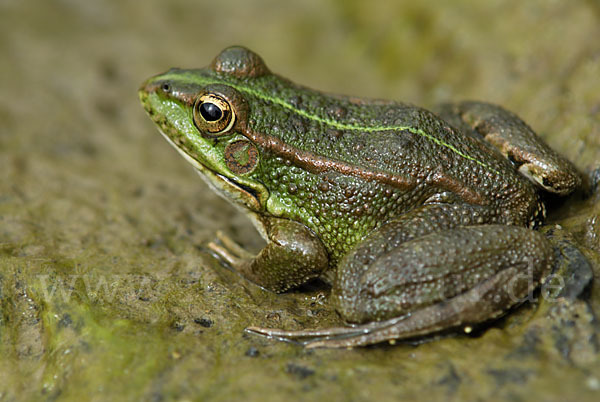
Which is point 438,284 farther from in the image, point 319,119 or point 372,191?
point 319,119

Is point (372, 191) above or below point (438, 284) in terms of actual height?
above

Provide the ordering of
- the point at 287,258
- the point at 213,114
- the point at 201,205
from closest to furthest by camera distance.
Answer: the point at 287,258 → the point at 213,114 → the point at 201,205

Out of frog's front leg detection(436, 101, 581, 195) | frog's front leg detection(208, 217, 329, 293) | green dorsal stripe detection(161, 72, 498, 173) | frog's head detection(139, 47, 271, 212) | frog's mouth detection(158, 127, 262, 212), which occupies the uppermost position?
frog's front leg detection(436, 101, 581, 195)

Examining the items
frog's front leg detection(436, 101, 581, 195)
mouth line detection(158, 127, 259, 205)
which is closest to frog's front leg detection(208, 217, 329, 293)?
mouth line detection(158, 127, 259, 205)

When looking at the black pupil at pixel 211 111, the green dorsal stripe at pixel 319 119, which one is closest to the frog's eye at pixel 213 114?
the black pupil at pixel 211 111

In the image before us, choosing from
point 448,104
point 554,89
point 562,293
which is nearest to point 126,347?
point 562,293

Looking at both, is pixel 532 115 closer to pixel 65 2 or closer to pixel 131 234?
pixel 131 234

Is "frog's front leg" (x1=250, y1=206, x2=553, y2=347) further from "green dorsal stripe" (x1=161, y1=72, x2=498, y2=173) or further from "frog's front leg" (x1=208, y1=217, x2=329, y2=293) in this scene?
"green dorsal stripe" (x1=161, y1=72, x2=498, y2=173)

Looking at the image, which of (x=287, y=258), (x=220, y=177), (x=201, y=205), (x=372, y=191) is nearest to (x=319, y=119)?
(x=372, y=191)
